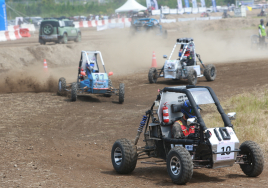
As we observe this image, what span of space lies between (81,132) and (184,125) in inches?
173

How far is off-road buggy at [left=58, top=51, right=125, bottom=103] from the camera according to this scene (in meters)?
13.8

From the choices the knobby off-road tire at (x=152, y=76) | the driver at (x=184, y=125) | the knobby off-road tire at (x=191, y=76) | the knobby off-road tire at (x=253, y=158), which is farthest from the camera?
the knobby off-road tire at (x=152, y=76)

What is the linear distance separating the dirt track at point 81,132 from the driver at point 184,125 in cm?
77

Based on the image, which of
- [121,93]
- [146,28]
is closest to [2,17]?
[146,28]

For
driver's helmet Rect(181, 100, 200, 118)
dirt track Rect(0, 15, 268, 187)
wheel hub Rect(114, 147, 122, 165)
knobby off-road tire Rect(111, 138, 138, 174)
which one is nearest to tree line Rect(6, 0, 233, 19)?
dirt track Rect(0, 15, 268, 187)

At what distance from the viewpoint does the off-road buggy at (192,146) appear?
570 cm

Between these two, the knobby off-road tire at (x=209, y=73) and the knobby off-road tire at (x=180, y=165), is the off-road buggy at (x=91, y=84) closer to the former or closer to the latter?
the knobby off-road tire at (x=209, y=73)

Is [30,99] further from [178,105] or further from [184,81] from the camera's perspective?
[178,105]

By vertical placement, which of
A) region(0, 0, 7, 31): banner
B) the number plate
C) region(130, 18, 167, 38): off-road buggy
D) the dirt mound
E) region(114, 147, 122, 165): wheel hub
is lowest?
region(114, 147, 122, 165): wheel hub

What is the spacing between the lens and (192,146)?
5.98 metres

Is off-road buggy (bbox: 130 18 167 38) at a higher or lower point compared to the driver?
higher

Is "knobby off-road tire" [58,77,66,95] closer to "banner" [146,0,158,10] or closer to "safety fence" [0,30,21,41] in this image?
"safety fence" [0,30,21,41]

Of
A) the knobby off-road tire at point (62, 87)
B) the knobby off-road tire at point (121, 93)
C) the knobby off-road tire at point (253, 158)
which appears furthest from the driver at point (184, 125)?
the knobby off-road tire at point (62, 87)

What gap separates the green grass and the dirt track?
89cm
